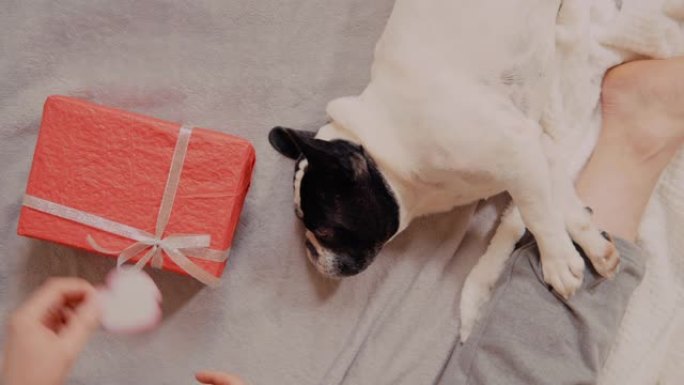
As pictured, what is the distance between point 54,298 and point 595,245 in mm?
926

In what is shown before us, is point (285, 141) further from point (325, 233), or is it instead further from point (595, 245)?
point (595, 245)

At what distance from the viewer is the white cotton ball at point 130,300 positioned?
1250 millimetres

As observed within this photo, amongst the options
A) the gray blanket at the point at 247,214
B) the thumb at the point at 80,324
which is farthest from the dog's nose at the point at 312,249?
the thumb at the point at 80,324

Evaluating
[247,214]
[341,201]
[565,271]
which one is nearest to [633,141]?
[565,271]

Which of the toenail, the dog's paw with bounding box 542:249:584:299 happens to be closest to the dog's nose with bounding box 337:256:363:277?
the dog's paw with bounding box 542:249:584:299

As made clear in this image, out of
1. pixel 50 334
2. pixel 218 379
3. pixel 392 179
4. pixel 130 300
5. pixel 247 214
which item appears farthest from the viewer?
pixel 247 214

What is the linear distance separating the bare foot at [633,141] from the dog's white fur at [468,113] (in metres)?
0.13

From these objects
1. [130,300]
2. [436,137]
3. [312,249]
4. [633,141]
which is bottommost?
[130,300]

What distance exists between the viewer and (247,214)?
55.3 inches

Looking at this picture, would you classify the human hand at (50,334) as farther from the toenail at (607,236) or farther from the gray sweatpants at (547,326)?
the toenail at (607,236)

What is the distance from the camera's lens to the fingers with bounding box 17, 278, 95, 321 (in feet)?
2.86

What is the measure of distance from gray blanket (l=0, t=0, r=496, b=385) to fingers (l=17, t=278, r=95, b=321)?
0.47 metres

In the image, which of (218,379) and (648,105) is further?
(648,105)

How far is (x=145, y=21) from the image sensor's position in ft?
4.66
